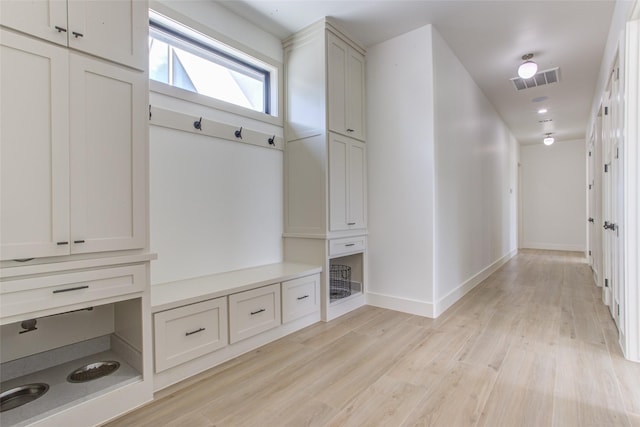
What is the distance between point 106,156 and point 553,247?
31.6 feet

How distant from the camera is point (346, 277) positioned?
3658 millimetres

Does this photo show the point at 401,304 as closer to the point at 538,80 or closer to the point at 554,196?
the point at 538,80

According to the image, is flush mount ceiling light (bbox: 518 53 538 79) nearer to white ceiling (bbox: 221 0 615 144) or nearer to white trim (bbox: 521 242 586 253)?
white ceiling (bbox: 221 0 615 144)

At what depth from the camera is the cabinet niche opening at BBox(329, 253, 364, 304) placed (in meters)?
3.49

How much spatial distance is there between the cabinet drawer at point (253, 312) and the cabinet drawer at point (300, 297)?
3.6 inches

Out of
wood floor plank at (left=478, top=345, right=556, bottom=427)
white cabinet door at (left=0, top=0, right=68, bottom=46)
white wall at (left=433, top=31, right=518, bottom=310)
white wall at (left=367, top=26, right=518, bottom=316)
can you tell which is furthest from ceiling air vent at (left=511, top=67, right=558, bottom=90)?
white cabinet door at (left=0, top=0, right=68, bottom=46)

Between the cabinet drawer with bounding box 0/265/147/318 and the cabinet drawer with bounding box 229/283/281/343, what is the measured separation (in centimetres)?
71

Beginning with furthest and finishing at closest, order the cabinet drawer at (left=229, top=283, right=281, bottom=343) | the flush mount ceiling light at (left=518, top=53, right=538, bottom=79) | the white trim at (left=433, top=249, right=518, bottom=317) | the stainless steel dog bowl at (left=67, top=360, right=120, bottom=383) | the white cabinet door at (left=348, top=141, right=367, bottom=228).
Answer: the flush mount ceiling light at (left=518, top=53, right=538, bottom=79) < the white cabinet door at (left=348, top=141, right=367, bottom=228) < the white trim at (left=433, top=249, right=518, bottom=317) < the cabinet drawer at (left=229, top=283, right=281, bottom=343) < the stainless steel dog bowl at (left=67, top=360, right=120, bottom=383)

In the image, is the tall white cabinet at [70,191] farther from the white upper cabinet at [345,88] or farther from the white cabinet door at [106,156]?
the white upper cabinet at [345,88]

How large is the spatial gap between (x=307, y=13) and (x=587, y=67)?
3663 millimetres

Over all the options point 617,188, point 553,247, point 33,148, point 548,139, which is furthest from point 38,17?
point 553,247

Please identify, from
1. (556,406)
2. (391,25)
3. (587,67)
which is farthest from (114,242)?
(587,67)

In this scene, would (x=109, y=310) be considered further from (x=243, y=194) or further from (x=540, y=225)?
(x=540, y=225)

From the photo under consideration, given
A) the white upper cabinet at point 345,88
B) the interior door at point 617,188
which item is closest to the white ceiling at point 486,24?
the white upper cabinet at point 345,88
